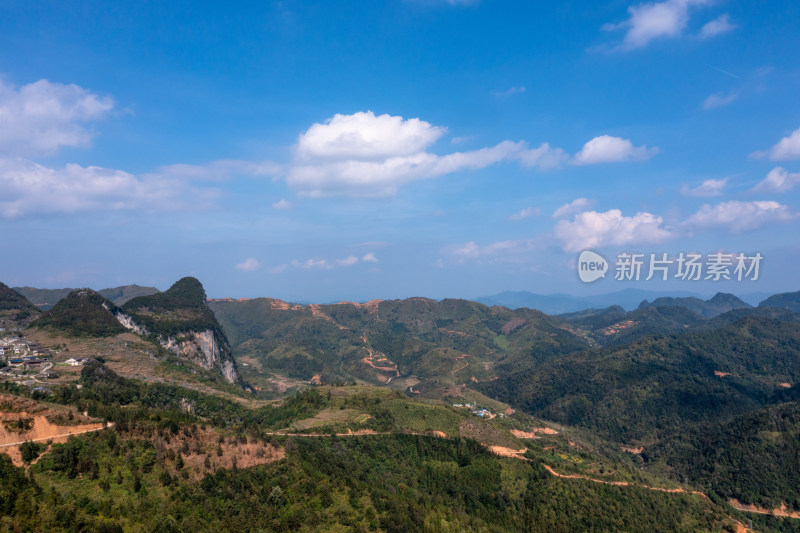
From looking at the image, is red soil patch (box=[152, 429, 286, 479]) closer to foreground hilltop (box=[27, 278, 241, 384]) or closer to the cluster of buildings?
the cluster of buildings

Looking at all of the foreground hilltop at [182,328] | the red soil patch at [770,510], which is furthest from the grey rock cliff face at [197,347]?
the red soil patch at [770,510]

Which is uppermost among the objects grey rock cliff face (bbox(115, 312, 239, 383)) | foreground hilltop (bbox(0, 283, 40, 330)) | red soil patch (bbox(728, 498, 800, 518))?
foreground hilltop (bbox(0, 283, 40, 330))

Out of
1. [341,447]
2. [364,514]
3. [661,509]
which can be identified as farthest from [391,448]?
[661,509]

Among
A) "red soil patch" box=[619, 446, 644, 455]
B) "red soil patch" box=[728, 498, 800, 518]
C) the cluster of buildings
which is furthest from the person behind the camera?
"red soil patch" box=[619, 446, 644, 455]

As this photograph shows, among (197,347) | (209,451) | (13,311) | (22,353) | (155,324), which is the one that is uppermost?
(13,311)

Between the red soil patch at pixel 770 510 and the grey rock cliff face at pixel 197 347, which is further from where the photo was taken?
the grey rock cliff face at pixel 197 347

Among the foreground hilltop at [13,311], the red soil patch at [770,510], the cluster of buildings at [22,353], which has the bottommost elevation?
the red soil patch at [770,510]

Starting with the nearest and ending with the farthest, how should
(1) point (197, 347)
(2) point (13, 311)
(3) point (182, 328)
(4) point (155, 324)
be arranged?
(2) point (13, 311) → (4) point (155, 324) → (3) point (182, 328) → (1) point (197, 347)

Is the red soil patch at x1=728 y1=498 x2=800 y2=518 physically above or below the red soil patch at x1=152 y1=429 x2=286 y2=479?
below

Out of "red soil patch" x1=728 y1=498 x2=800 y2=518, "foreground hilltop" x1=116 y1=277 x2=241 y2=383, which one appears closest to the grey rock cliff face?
"foreground hilltop" x1=116 y1=277 x2=241 y2=383

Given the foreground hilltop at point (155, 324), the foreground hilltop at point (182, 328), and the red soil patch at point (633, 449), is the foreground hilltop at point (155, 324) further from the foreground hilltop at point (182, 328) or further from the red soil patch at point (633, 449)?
the red soil patch at point (633, 449)

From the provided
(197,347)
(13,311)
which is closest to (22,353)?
(197,347)

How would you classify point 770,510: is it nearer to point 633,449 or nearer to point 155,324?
point 633,449
